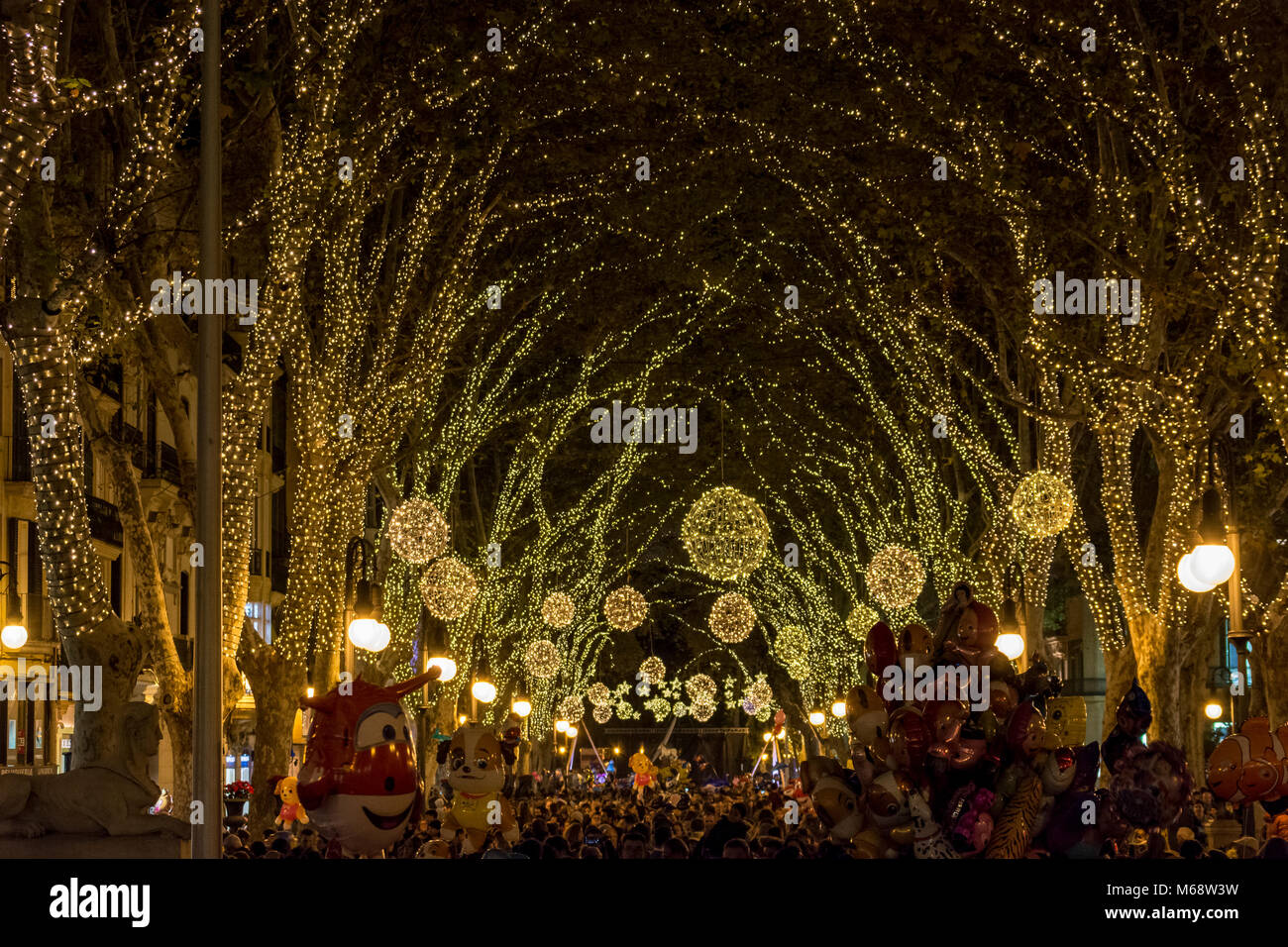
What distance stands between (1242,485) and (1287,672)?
2.65m

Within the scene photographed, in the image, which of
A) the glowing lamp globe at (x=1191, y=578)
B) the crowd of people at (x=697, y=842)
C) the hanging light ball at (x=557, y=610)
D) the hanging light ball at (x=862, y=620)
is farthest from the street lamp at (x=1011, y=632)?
the hanging light ball at (x=862, y=620)

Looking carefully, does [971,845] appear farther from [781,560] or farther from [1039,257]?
[781,560]

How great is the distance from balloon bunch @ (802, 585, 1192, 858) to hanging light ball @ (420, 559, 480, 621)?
46.9 feet

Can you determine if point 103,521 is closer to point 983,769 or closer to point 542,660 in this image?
point 542,660

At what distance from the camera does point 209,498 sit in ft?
40.2

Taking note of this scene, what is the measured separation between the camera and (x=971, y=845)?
11383 mm

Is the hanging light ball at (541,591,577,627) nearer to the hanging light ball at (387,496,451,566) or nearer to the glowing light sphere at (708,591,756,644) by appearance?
the glowing light sphere at (708,591,756,644)

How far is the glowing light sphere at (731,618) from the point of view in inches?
1300

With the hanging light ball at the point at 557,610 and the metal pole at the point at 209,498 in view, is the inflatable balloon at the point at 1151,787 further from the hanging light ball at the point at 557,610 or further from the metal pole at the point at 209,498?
the hanging light ball at the point at 557,610

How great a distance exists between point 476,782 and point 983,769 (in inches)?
196

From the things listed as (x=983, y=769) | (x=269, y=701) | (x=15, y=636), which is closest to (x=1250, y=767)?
(x=983, y=769)

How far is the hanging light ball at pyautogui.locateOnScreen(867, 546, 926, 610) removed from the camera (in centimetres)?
2788
